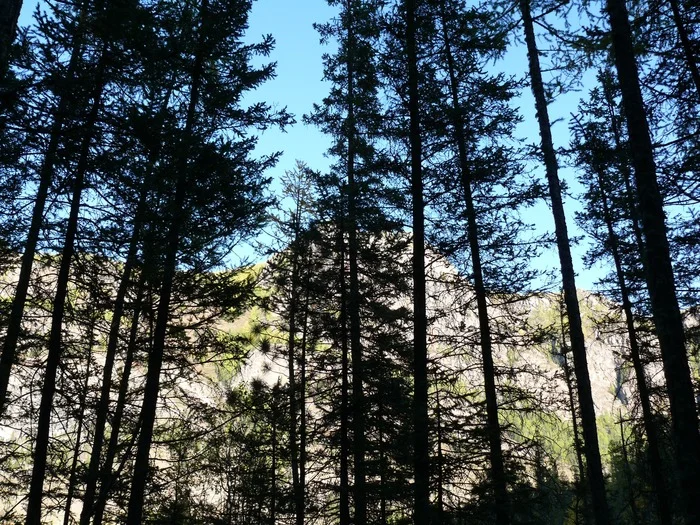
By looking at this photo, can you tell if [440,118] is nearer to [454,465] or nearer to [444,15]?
[444,15]

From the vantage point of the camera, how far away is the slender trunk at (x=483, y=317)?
29.3ft

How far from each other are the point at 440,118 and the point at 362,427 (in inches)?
285

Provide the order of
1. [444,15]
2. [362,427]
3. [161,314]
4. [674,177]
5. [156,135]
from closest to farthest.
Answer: [156,135]
[674,177]
[161,314]
[444,15]
[362,427]

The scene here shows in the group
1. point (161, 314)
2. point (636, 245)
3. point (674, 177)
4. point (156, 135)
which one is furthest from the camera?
point (636, 245)

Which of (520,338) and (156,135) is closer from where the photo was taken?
(156,135)

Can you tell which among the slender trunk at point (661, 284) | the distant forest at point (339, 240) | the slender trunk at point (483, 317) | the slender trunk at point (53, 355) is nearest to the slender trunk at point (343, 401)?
the distant forest at point (339, 240)

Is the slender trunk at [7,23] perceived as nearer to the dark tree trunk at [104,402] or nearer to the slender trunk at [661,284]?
the dark tree trunk at [104,402]

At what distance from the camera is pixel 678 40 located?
29.7 feet

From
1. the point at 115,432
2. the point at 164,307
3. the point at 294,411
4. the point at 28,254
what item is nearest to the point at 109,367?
the point at 115,432

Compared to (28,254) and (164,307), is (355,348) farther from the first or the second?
(28,254)

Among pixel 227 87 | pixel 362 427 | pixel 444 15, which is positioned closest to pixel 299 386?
pixel 362 427

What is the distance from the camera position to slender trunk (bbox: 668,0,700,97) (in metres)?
8.59

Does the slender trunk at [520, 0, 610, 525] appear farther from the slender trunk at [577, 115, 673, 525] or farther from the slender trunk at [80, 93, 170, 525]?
the slender trunk at [80, 93, 170, 525]

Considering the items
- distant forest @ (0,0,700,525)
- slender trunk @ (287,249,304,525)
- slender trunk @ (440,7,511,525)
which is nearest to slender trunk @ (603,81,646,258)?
distant forest @ (0,0,700,525)
